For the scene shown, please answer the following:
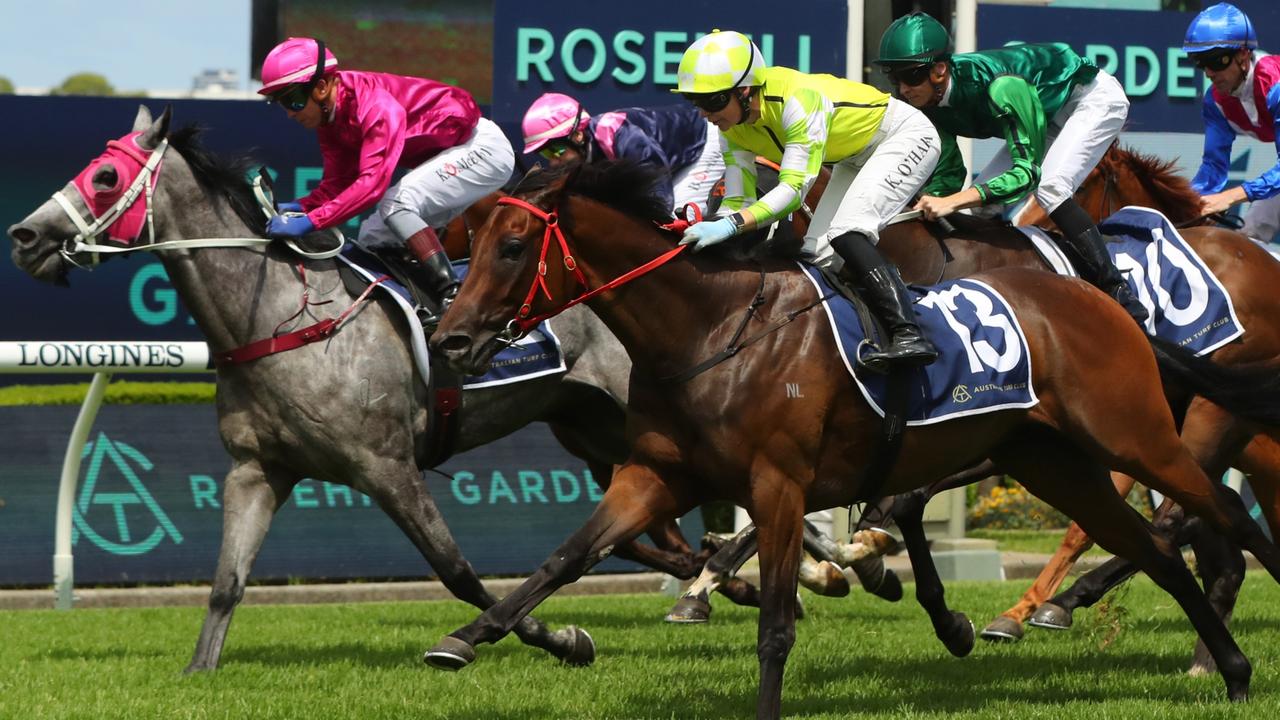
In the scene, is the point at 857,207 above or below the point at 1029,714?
above

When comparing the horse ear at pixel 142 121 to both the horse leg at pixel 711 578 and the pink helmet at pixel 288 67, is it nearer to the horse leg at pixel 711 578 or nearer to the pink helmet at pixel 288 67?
the pink helmet at pixel 288 67

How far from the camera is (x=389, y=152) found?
635 cm

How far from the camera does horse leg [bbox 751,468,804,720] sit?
483cm

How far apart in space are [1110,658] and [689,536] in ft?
9.87

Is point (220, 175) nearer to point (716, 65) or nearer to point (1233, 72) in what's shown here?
point (716, 65)

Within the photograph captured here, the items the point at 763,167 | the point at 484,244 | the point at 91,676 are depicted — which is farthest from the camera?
the point at 763,167

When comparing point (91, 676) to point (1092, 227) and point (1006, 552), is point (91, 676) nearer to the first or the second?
point (1092, 227)

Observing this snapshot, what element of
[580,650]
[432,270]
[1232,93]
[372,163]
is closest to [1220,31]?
[1232,93]

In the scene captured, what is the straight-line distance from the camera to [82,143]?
367 inches

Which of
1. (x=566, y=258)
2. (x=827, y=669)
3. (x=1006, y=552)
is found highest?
(x=566, y=258)

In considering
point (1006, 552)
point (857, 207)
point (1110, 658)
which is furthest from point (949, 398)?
point (1006, 552)

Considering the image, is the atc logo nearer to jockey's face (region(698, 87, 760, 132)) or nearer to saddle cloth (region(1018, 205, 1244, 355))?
jockey's face (region(698, 87, 760, 132))

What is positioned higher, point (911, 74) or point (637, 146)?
point (911, 74)

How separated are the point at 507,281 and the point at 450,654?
0.98 m
